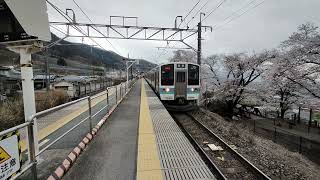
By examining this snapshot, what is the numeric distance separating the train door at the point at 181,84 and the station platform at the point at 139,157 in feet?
23.2

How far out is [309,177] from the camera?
279 inches

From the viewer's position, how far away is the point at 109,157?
4793 mm

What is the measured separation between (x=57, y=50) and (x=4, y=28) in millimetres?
65538

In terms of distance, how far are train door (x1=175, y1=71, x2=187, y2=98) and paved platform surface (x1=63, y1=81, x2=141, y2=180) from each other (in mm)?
7325

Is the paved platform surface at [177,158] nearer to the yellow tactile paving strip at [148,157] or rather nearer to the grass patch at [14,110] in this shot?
the yellow tactile paving strip at [148,157]

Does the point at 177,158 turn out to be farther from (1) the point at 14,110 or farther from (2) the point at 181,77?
(2) the point at 181,77

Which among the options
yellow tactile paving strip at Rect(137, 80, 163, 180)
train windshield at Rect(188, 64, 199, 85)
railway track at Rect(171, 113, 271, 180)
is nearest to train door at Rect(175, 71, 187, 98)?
train windshield at Rect(188, 64, 199, 85)

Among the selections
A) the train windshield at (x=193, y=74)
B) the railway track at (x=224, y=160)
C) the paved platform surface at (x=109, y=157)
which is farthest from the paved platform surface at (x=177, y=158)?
the train windshield at (x=193, y=74)

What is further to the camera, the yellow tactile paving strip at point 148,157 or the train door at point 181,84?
the train door at point 181,84

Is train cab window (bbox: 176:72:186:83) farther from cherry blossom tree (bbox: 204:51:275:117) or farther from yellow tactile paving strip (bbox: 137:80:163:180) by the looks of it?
cherry blossom tree (bbox: 204:51:275:117)

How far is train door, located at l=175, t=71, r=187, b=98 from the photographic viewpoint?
1421 centimetres

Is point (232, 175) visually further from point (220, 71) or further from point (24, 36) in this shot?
point (220, 71)

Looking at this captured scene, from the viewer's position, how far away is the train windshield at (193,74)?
14.3m

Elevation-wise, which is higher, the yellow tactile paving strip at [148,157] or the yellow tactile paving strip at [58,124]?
the yellow tactile paving strip at [58,124]
